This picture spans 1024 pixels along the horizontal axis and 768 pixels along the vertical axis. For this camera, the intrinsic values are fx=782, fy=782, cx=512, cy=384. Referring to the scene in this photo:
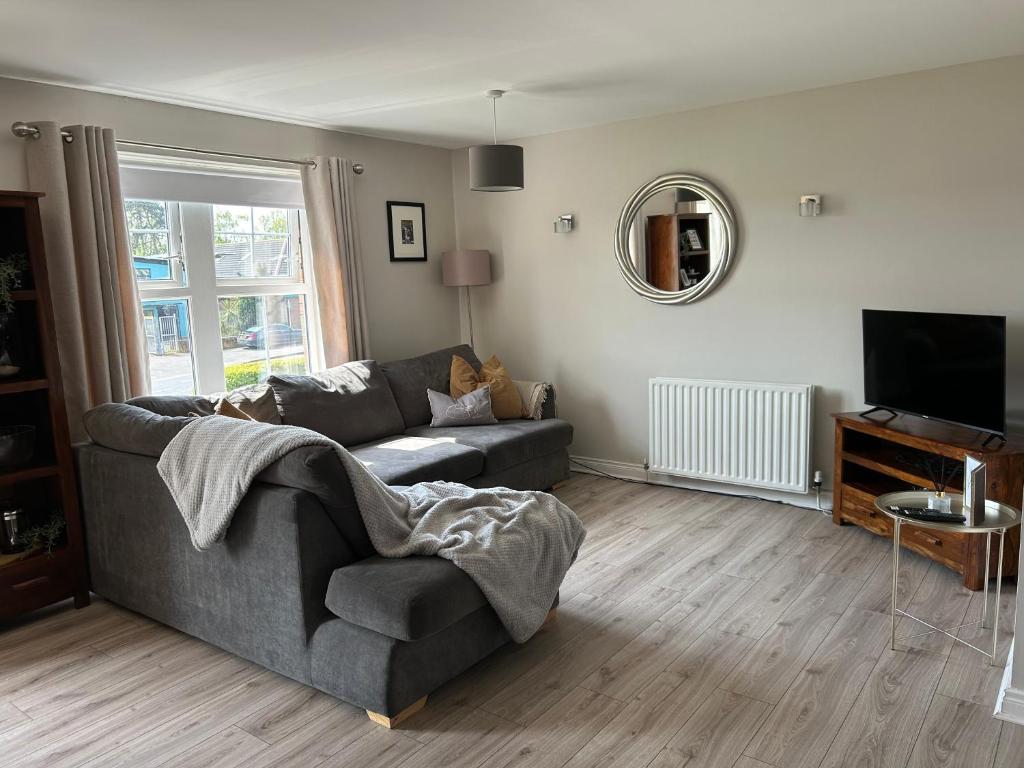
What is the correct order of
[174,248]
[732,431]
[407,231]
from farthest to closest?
[407,231], [732,431], [174,248]

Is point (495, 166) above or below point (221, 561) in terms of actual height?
above

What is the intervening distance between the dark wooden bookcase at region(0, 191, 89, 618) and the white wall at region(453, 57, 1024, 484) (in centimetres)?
314

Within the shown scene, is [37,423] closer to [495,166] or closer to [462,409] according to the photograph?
[462,409]

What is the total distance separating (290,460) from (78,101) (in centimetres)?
240

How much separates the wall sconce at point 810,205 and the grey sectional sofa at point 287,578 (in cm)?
271

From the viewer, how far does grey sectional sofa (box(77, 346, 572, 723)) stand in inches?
97.1

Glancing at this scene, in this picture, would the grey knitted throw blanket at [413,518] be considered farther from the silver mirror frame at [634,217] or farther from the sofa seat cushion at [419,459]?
the silver mirror frame at [634,217]

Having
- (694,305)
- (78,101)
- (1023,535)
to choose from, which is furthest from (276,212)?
(1023,535)

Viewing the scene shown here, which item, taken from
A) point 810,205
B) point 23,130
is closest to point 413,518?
point 23,130

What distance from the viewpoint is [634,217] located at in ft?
16.5

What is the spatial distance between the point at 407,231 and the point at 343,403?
1542 millimetres

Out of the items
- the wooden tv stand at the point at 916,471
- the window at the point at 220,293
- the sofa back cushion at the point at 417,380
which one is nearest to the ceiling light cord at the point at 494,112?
the window at the point at 220,293

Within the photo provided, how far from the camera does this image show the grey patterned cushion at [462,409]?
4.88 metres

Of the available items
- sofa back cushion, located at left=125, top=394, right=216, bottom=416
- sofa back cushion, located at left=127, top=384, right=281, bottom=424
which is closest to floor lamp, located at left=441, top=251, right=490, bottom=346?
sofa back cushion, located at left=127, top=384, right=281, bottom=424
